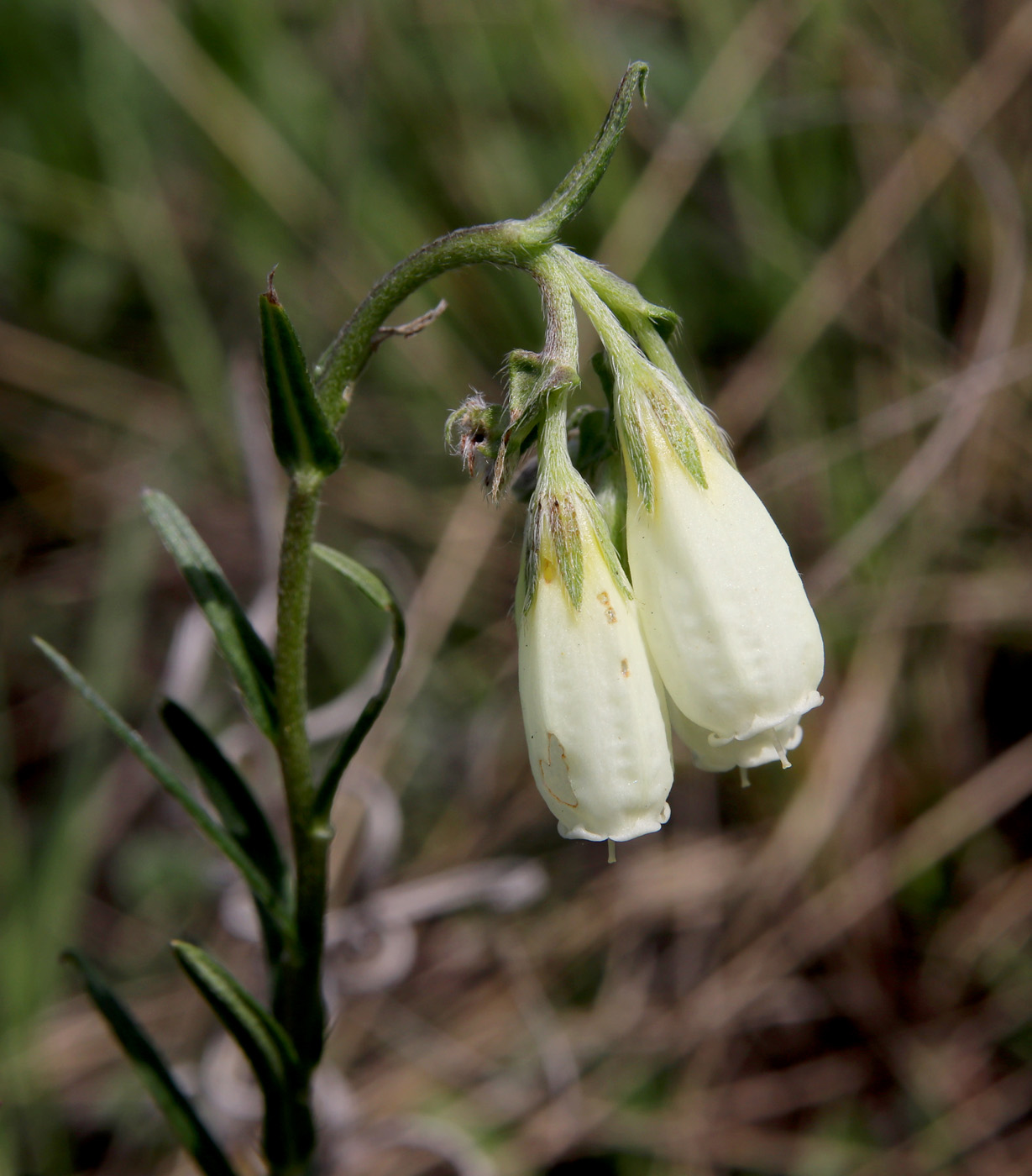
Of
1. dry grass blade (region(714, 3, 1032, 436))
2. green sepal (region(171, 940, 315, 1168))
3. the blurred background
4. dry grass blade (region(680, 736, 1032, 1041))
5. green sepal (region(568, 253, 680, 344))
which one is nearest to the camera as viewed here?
green sepal (region(568, 253, 680, 344))

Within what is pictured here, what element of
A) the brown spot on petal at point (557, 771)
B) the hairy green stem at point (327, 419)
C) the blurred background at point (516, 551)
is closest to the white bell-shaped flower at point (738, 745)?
→ the brown spot on petal at point (557, 771)

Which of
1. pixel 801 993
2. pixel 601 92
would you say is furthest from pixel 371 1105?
pixel 601 92

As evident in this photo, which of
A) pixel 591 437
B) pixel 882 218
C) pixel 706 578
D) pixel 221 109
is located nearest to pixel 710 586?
pixel 706 578

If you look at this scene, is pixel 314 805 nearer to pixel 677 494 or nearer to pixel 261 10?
pixel 677 494

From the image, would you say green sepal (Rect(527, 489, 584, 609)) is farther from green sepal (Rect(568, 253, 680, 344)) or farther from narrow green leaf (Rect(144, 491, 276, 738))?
narrow green leaf (Rect(144, 491, 276, 738))

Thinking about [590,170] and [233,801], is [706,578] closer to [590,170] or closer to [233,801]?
[590,170]

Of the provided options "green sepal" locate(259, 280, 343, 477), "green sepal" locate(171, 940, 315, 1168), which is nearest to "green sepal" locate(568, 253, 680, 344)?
"green sepal" locate(259, 280, 343, 477)
